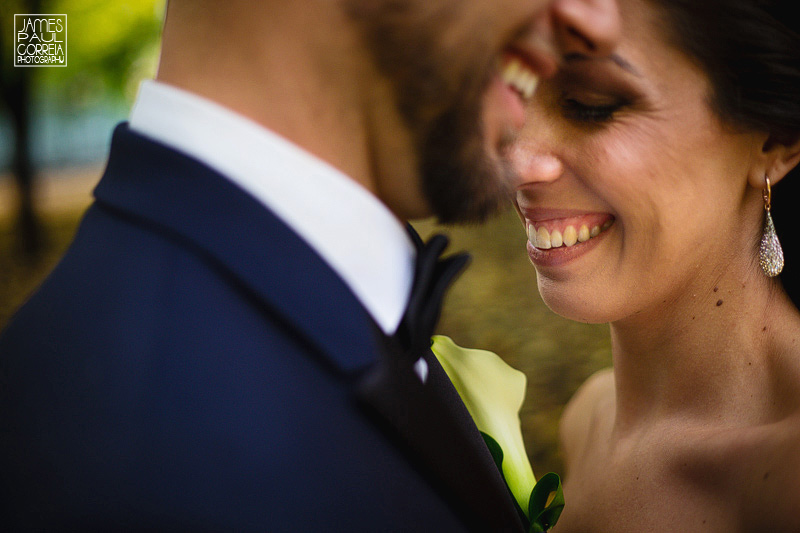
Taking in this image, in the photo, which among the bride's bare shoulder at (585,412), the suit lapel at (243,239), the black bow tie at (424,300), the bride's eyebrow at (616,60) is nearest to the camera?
the suit lapel at (243,239)

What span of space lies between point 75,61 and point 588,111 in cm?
1530

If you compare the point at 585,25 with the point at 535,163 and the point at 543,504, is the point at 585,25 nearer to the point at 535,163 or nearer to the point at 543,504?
the point at 535,163

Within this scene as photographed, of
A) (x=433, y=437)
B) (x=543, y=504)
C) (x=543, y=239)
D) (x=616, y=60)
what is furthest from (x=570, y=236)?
(x=433, y=437)

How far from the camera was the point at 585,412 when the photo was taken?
323 cm

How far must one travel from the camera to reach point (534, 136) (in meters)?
2.07

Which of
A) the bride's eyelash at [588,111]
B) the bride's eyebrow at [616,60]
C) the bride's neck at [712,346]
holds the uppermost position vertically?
the bride's eyebrow at [616,60]

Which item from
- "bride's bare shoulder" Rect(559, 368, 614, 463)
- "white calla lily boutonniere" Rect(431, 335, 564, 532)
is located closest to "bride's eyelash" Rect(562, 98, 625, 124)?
"white calla lily boutonniere" Rect(431, 335, 564, 532)

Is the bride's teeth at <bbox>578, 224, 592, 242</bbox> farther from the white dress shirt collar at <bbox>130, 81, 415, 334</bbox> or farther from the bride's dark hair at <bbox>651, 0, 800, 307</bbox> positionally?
the white dress shirt collar at <bbox>130, 81, 415, 334</bbox>

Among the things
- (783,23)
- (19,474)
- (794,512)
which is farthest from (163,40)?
(794,512)

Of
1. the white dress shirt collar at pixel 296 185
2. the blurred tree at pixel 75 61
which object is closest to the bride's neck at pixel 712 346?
the white dress shirt collar at pixel 296 185

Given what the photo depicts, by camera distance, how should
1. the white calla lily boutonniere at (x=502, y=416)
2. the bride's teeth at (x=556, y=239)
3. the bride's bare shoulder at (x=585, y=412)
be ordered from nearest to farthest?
the white calla lily boutonniere at (x=502, y=416), the bride's teeth at (x=556, y=239), the bride's bare shoulder at (x=585, y=412)

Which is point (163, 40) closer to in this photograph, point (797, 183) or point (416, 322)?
point (416, 322)

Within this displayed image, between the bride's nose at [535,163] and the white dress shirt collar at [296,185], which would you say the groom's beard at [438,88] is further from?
the bride's nose at [535,163]

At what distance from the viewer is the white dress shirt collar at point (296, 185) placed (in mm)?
1062
